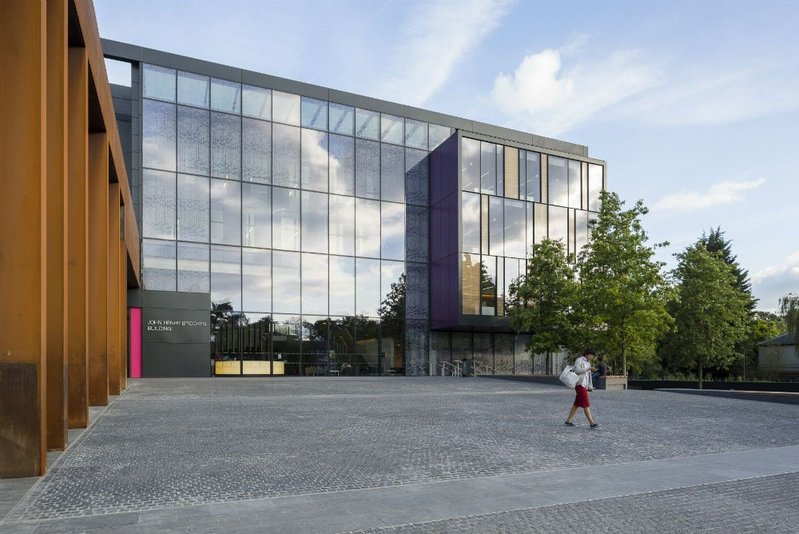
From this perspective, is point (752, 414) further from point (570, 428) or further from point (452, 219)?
point (452, 219)

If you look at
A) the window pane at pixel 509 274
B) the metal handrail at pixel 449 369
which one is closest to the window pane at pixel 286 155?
the window pane at pixel 509 274

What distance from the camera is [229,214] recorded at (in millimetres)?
32500

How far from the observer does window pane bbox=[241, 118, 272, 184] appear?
109 ft

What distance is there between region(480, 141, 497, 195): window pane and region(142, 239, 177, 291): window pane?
17.2 m

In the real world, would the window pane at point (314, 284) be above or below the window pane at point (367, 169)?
below

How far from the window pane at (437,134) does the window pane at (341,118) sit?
5.19 m

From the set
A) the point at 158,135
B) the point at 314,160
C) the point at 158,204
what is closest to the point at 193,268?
the point at 158,204

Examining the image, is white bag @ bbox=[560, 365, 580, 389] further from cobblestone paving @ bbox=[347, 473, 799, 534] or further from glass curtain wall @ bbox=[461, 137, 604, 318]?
glass curtain wall @ bbox=[461, 137, 604, 318]

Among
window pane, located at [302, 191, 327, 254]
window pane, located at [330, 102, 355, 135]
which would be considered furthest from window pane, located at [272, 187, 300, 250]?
window pane, located at [330, 102, 355, 135]

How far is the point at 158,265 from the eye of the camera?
30.5 meters

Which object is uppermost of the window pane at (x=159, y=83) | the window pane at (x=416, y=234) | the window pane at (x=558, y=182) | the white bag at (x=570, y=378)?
the window pane at (x=159, y=83)

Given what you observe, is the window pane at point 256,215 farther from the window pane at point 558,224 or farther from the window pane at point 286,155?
the window pane at point 558,224

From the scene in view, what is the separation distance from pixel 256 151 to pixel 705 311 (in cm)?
2726

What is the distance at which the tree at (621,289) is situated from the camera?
27.6 m
